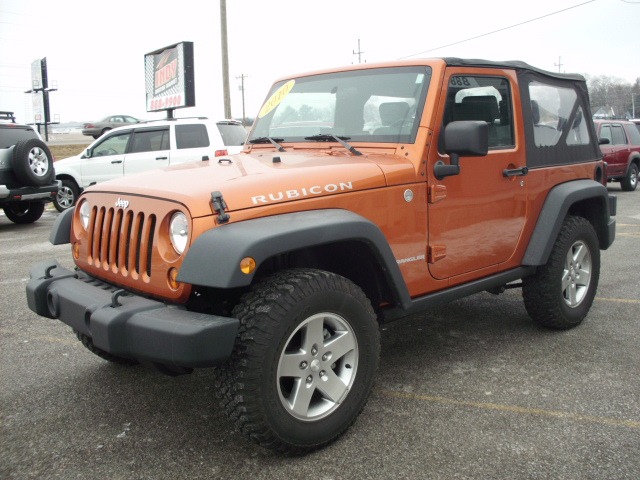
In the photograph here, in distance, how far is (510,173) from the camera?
4258 millimetres

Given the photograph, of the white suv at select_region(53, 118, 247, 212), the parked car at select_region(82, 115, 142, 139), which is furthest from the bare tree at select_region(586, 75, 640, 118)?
the white suv at select_region(53, 118, 247, 212)

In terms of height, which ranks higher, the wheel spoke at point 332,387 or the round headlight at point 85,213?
the round headlight at point 85,213

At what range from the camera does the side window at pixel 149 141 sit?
1275 cm

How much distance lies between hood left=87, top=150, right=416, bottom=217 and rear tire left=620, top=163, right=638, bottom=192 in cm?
1448

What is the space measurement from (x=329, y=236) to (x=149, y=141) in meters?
10.5

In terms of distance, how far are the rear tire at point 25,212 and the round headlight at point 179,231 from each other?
1009 cm

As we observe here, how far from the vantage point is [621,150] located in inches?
635

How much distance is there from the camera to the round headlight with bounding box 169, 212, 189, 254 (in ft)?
9.65

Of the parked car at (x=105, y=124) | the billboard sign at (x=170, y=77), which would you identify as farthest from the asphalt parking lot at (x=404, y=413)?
the parked car at (x=105, y=124)

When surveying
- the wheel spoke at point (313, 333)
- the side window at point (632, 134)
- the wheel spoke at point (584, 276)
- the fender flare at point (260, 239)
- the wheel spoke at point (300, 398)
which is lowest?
the wheel spoke at point (300, 398)

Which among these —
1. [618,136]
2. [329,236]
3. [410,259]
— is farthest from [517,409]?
[618,136]

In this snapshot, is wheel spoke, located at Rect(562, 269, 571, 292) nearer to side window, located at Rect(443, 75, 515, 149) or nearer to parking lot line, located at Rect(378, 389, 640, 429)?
side window, located at Rect(443, 75, 515, 149)

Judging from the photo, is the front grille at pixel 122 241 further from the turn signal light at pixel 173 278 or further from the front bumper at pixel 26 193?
the front bumper at pixel 26 193

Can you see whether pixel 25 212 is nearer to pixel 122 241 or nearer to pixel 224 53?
pixel 122 241
